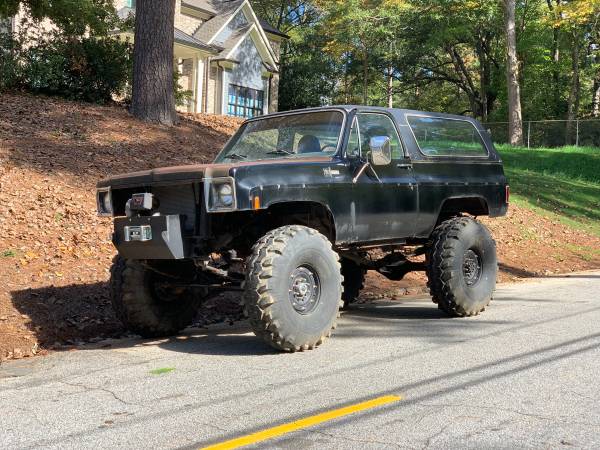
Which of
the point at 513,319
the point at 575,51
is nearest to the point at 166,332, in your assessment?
the point at 513,319

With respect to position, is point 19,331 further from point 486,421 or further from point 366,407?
point 486,421

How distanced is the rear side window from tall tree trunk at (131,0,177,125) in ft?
30.0

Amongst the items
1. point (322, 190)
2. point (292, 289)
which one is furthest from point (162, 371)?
point (322, 190)

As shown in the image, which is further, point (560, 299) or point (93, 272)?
point (560, 299)

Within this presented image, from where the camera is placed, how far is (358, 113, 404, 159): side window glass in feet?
24.7

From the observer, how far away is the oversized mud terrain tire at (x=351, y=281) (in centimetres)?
927

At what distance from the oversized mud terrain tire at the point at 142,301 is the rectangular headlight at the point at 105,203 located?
0.49m

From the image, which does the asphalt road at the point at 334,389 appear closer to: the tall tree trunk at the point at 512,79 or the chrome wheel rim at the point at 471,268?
the chrome wheel rim at the point at 471,268

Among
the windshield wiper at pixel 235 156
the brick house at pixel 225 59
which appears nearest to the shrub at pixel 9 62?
the windshield wiper at pixel 235 156

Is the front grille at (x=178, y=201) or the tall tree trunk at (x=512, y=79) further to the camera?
the tall tree trunk at (x=512, y=79)

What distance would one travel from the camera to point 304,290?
6.46 meters

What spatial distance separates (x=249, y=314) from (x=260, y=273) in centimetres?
36

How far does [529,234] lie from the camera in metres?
16.6

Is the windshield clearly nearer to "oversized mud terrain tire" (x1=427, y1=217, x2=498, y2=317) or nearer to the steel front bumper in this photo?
the steel front bumper
